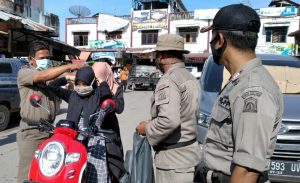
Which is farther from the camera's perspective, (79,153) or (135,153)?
(135,153)

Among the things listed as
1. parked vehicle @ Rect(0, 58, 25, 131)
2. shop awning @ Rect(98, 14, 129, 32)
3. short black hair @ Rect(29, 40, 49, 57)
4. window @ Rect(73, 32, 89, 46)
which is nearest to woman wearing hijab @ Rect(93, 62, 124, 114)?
→ short black hair @ Rect(29, 40, 49, 57)

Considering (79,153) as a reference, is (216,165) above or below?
above

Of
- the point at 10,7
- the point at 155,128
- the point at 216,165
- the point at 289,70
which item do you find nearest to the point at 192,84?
the point at 155,128

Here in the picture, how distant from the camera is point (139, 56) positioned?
123ft

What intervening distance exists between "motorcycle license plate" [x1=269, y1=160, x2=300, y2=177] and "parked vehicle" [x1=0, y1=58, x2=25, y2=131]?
7.36 m

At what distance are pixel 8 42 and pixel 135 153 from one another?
10695 mm

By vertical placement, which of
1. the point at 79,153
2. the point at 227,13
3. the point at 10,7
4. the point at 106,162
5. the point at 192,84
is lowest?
the point at 106,162

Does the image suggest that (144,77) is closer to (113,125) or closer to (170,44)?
(113,125)

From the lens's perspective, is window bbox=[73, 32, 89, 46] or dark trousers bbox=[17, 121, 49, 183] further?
window bbox=[73, 32, 89, 46]

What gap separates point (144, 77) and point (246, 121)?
75.5ft

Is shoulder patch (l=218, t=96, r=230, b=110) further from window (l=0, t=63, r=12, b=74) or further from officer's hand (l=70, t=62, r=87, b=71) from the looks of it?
window (l=0, t=63, r=12, b=74)

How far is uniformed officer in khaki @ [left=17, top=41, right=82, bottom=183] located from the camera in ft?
11.4

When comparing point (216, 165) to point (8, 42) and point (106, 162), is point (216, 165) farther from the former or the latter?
point (8, 42)

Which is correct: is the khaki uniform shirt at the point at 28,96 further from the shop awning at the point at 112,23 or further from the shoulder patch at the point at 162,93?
the shop awning at the point at 112,23
